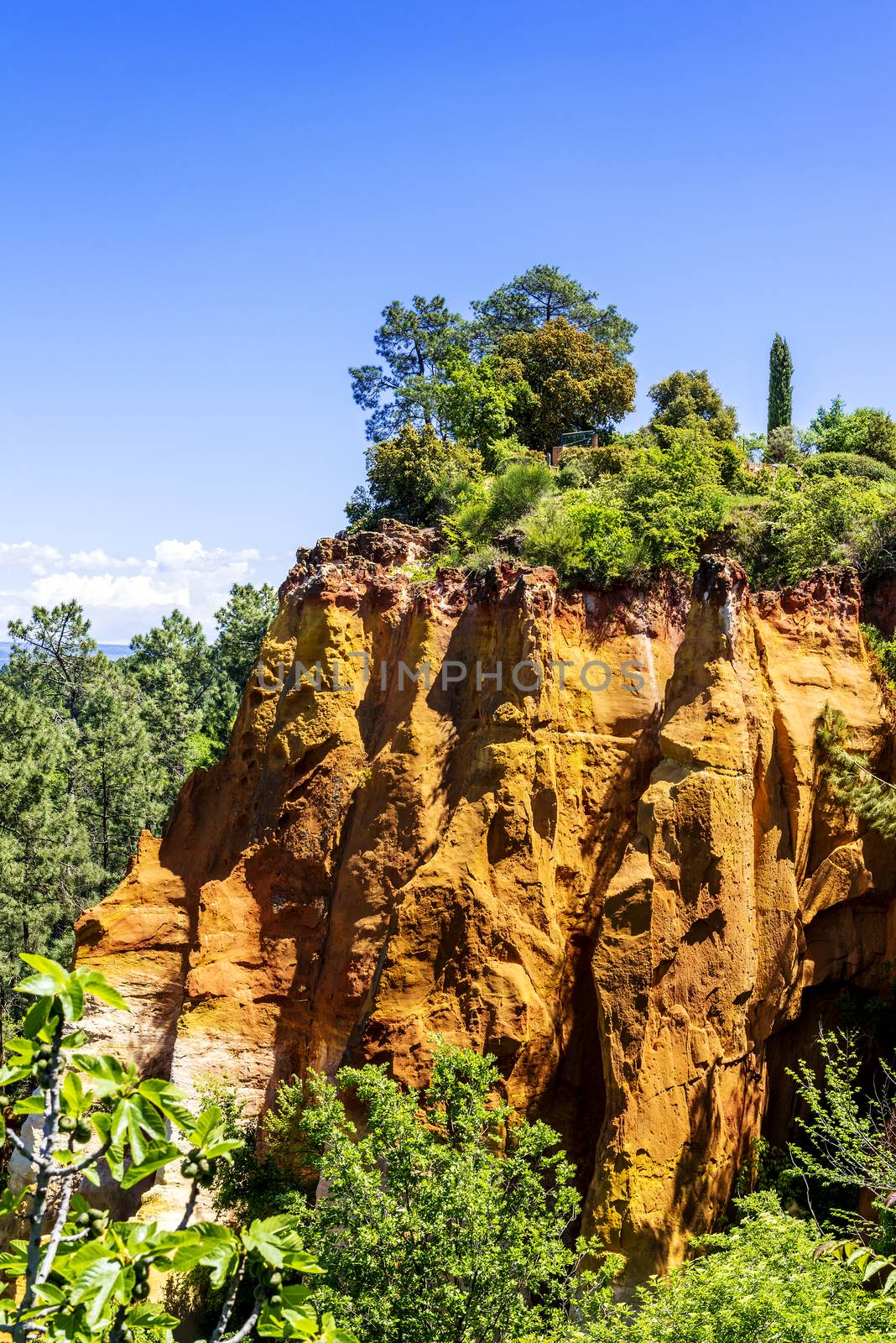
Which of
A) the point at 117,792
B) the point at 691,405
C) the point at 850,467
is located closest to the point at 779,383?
the point at 691,405

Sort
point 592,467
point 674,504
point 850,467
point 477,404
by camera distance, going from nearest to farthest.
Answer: point 674,504, point 592,467, point 850,467, point 477,404

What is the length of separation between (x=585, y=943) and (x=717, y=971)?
191 cm

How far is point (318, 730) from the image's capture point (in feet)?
57.9

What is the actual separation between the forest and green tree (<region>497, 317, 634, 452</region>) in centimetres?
10

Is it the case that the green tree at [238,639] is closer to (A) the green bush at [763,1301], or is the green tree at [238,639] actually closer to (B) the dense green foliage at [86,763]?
(B) the dense green foliage at [86,763]

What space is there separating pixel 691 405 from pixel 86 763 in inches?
815

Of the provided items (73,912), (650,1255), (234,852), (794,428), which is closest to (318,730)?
(234,852)

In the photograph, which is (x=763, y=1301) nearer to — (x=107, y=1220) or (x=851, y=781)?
(x=107, y=1220)

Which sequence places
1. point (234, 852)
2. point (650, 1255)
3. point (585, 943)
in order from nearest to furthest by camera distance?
point (650, 1255)
point (585, 943)
point (234, 852)

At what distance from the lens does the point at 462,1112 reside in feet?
42.4

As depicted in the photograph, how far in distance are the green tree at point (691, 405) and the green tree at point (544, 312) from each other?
1854 millimetres

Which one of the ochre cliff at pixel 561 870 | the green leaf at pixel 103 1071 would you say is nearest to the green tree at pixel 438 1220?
the ochre cliff at pixel 561 870

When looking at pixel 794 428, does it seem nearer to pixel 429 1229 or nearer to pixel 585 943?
pixel 585 943

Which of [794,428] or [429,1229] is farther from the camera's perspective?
[794,428]
